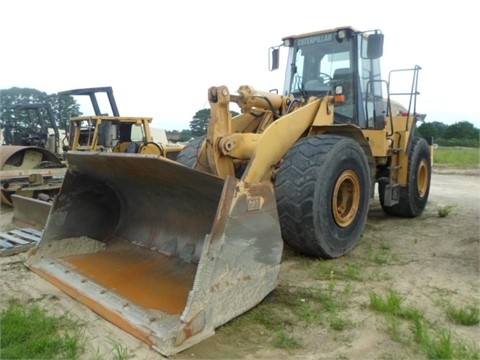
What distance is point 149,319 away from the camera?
108 inches

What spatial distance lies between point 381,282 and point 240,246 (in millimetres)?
1425

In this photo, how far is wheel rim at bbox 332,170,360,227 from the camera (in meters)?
4.23

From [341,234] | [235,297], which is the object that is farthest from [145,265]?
[341,234]

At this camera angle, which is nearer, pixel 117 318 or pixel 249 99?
pixel 117 318

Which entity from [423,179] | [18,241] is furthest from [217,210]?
[423,179]

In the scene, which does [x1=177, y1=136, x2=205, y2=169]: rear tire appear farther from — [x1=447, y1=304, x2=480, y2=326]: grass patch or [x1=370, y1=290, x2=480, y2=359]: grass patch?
[x1=447, y1=304, x2=480, y2=326]: grass patch

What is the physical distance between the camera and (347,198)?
175 inches

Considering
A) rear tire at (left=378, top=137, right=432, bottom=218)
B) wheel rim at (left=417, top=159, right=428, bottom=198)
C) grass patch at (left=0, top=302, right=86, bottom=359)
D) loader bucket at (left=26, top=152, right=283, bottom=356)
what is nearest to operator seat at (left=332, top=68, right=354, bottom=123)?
rear tire at (left=378, top=137, right=432, bottom=218)

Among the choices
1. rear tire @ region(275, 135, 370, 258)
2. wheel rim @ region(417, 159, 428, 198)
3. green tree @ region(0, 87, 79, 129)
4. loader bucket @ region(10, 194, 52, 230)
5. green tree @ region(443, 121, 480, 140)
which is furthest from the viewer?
green tree @ region(443, 121, 480, 140)

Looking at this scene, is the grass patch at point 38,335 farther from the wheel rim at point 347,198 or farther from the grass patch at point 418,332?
the wheel rim at point 347,198

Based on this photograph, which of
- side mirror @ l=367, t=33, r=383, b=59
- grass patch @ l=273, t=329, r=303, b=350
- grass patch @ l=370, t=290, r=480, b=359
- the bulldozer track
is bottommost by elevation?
the bulldozer track

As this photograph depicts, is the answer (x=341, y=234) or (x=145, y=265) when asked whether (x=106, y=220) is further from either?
(x=341, y=234)

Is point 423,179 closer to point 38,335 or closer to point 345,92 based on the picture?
point 345,92

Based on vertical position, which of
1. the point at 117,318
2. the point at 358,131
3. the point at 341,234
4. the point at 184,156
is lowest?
the point at 117,318
